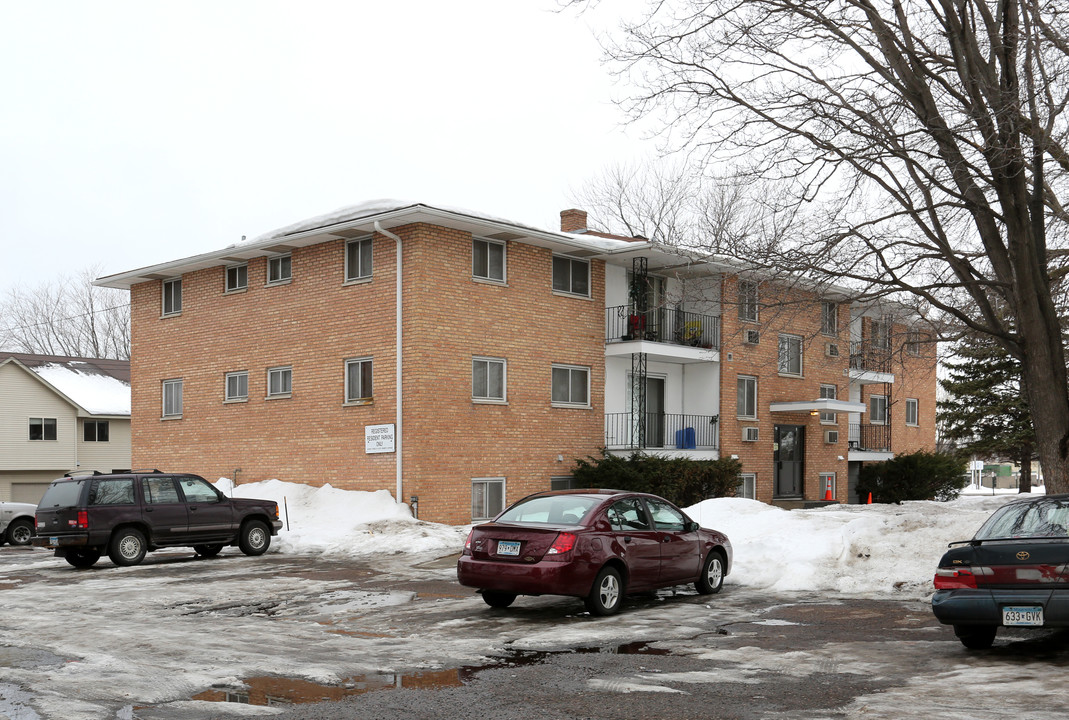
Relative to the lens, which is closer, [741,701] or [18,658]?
[741,701]

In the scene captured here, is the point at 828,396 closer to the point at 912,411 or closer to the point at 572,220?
the point at 912,411

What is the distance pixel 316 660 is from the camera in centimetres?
922

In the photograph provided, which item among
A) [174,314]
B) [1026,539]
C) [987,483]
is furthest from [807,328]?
[987,483]

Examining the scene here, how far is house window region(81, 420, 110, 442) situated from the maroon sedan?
40154 mm

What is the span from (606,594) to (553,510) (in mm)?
1134

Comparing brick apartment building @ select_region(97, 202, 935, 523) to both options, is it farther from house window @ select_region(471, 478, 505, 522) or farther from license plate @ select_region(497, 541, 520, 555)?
license plate @ select_region(497, 541, 520, 555)

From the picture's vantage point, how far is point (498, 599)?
12445 mm

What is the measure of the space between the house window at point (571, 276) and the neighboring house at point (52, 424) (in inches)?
1115

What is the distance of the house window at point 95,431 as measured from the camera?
4772 centimetres

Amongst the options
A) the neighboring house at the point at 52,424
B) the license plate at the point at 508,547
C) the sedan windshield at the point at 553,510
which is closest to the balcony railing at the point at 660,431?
the sedan windshield at the point at 553,510

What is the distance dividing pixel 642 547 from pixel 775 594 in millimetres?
2567

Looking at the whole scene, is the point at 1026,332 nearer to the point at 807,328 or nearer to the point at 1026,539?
the point at 1026,539

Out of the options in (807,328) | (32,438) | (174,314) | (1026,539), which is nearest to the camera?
(1026,539)

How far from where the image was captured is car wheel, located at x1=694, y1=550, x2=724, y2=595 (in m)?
13.7
